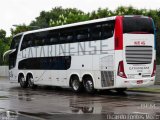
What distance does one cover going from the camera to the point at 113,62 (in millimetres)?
23031

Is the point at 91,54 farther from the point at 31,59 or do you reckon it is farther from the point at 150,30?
the point at 31,59

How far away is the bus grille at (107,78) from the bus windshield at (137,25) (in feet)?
7.62

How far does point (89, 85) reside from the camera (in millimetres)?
24781

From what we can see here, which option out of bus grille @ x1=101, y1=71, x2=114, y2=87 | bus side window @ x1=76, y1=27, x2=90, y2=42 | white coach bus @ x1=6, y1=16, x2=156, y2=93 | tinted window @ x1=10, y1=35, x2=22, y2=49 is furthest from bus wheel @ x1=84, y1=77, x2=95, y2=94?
tinted window @ x1=10, y1=35, x2=22, y2=49

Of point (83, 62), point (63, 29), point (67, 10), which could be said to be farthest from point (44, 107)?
point (67, 10)

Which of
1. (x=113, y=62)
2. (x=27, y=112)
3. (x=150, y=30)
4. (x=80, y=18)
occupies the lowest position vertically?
(x=27, y=112)

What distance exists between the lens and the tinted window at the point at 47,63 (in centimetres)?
2715

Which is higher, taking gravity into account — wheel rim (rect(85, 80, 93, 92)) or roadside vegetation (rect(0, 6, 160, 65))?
roadside vegetation (rect(0, 6, 160, 65))

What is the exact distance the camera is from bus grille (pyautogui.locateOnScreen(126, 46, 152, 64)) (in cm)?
2312

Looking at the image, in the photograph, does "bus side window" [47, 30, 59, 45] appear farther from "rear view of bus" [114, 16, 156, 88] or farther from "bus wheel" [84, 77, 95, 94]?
"rear view of bus" [114, 16, 156, 88]

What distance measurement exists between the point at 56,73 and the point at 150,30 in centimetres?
710

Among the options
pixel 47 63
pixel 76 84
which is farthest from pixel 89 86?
pixel 47 63

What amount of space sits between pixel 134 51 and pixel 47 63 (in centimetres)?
Answer: 776

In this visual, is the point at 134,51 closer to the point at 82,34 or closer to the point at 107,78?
the point at 107,78
